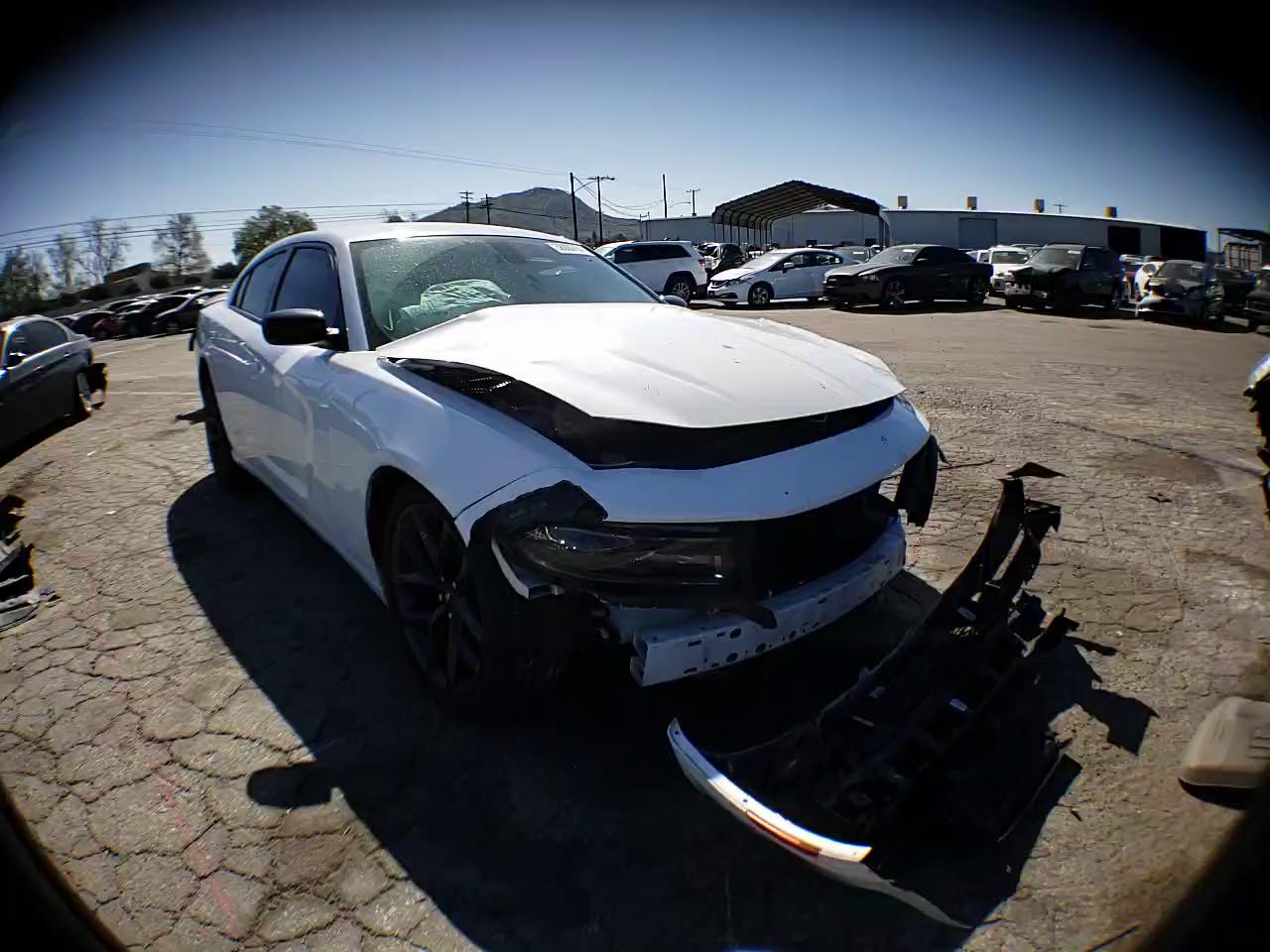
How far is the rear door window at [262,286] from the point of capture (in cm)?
378

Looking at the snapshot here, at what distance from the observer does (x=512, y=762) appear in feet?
→ 6.86

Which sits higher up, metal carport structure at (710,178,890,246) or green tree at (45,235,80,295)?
metal carport structure at (710,178,890,246)

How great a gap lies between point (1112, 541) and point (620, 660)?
2.55m

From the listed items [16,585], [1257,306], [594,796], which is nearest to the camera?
[594,796]

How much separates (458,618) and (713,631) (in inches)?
32.0

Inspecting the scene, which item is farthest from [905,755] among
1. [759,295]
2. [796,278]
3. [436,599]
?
[796,278]

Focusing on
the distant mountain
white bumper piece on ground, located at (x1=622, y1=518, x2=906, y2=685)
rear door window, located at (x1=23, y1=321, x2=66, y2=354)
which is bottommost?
white bumper piece on ground, located at (x1=622, y1=518, x2=906, y2=685)

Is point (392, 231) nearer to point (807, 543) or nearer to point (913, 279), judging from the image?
point (807, 543)

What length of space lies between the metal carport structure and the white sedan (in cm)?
776

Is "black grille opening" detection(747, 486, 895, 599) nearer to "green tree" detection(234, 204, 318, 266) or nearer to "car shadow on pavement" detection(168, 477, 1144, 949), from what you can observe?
"car shadow on pavement" detection(168, 477, 1144, 949)

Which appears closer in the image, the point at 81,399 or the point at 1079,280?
the point at 81,399

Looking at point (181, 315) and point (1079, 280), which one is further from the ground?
point (181, 315)

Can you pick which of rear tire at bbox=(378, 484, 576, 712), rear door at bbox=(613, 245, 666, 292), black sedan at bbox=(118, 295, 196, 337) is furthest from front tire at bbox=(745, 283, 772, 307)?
rear tire at bbox=(378, 484, 576, 712)

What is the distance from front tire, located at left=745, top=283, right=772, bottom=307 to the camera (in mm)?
19266
